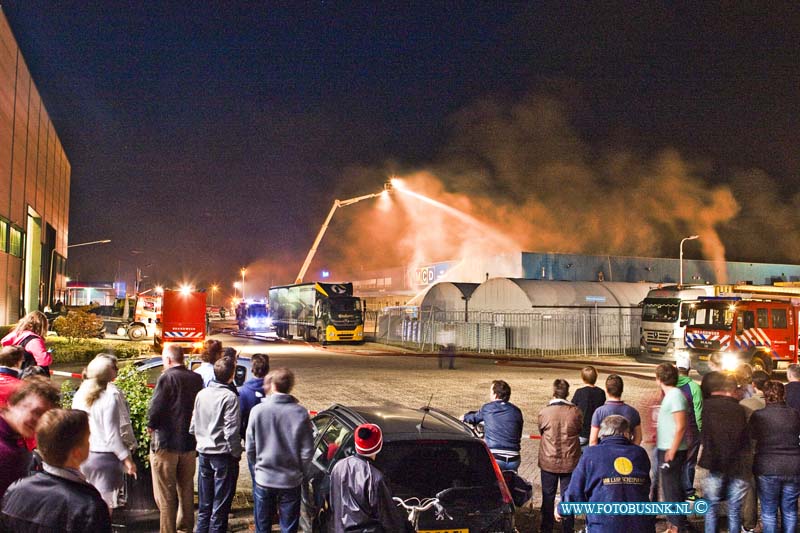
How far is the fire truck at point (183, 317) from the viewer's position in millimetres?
23906

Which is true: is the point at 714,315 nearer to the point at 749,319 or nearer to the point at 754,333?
the point at 749,319

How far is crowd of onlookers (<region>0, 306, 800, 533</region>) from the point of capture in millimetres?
3744

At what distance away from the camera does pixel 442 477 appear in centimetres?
448

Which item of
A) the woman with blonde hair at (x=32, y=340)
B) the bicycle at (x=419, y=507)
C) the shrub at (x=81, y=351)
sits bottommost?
the shrub at (x=81, y=351)

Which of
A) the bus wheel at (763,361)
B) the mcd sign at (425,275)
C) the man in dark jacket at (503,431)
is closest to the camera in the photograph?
the man in dark jacket at (503,431)

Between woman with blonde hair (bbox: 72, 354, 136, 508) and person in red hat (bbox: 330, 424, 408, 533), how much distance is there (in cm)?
210

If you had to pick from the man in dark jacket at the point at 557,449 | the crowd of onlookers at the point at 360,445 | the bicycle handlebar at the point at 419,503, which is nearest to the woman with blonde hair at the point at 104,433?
the crowd of onlookers at the point at 360,445

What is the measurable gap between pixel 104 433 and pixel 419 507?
8.25 feet

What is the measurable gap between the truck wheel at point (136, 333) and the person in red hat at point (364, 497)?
33037mm

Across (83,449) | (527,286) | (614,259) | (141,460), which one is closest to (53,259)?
(527,286)

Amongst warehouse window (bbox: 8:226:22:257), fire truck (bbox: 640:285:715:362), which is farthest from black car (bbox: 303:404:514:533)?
warehouse window (bbox: 8:226:22:257)

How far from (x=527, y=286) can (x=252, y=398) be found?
88.0 ft

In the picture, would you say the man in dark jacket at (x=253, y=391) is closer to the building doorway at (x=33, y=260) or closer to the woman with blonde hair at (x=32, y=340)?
the woman with blonde hair at (x=32, y=340)

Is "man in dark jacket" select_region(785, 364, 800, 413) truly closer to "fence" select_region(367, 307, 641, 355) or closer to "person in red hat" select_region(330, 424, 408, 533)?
"person in red hat" select_region(330, 424, 408, 533)
